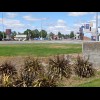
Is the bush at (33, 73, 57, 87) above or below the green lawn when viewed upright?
above

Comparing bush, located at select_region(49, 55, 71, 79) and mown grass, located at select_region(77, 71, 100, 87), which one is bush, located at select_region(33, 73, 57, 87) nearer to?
mown grass, located at select_region(77, 71, 100, 87)

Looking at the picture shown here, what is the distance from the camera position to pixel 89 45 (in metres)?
15.1

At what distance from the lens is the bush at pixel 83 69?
13.2 m

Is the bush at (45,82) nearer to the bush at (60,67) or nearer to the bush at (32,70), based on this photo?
the bush at (32,70)

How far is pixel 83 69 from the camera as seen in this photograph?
43.2 ft

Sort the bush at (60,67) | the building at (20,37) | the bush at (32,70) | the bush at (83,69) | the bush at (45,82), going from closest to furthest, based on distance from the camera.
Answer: the bush at (45,82) < the bush at (32,70) < the bush at (60,67) < the bush at (83,69) < the building at (20,37)

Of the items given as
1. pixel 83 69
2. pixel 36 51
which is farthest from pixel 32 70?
pixel 36 51

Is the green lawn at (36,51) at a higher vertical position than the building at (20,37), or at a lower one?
lower

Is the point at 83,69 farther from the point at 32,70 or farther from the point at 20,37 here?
the point at 20,37

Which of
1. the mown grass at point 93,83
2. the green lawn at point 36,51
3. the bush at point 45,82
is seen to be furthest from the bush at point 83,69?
the green lawn at point 36,51

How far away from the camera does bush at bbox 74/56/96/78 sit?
13.2 meters

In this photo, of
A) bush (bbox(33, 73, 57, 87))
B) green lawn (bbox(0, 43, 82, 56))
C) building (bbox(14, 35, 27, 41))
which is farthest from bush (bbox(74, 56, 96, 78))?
building (bbox(14, 35, 27, 41))
